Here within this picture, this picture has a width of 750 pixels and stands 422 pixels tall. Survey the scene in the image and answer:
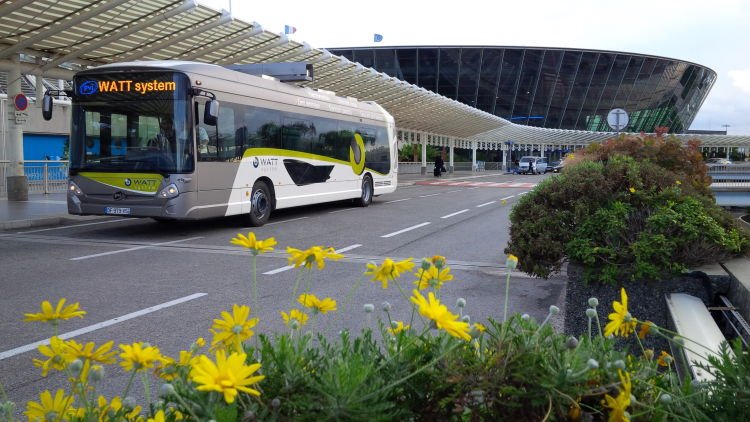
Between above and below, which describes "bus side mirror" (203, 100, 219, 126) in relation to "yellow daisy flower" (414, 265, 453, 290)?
above

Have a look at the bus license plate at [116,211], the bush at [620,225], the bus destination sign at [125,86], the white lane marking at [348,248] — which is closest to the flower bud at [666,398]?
the bush at [620,225]

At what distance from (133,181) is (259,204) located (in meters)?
2.96

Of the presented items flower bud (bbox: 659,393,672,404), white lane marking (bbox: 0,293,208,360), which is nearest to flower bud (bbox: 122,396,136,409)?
flower bud (bbox: 659,393,672,404)

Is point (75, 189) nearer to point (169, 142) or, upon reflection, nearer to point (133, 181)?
point (133, 181)

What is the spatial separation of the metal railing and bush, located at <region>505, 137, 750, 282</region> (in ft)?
64.5

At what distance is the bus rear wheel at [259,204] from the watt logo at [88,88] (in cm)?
Answer: 367

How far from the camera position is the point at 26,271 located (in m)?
8.61

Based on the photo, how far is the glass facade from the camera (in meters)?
76.3

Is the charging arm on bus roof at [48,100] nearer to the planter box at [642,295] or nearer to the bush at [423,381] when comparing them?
the planter box at [642,295]

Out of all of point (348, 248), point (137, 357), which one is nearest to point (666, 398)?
point (137, 357)

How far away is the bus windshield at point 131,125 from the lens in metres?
12.2

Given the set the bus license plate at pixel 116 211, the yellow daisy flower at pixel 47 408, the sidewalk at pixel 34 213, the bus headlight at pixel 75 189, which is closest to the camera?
the yellow daisy flower at pixel 47 408

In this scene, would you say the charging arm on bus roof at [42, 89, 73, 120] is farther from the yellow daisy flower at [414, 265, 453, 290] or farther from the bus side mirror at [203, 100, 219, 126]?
the yellow daisy flower at [414, 265, 453, 290]

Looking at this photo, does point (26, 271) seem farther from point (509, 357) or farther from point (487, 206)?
point (487, 206)
